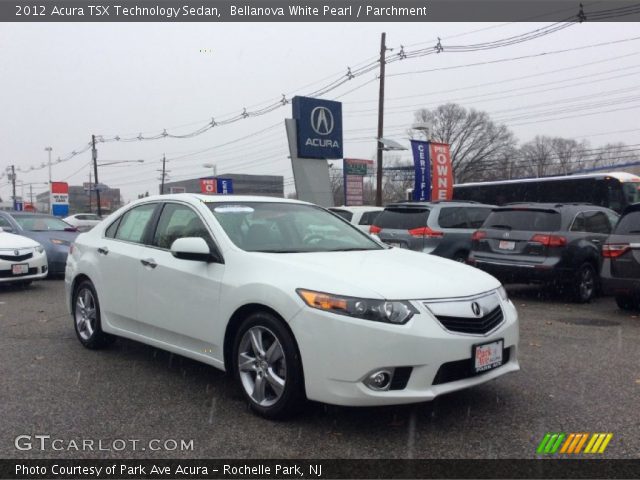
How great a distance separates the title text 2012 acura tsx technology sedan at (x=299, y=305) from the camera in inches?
135

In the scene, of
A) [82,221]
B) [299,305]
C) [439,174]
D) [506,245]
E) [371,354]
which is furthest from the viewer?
[82,221]

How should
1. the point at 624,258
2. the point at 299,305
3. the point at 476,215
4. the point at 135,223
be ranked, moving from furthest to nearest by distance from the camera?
the point at 476,215 → the point at 624,258 → the point at 135,223 → the point at 299,305

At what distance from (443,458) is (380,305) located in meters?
0.91

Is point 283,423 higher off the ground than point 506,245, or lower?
lower

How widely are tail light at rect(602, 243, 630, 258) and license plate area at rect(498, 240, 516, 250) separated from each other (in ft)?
5.10

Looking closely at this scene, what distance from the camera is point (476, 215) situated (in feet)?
36.9

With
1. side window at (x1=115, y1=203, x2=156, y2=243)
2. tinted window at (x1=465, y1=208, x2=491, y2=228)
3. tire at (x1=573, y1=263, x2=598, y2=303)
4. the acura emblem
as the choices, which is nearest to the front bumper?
side window at (x1=115, y1=203, x2=156, y2=243)

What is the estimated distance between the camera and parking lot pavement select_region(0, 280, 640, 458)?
3.42 metres

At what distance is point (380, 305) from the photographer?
345 centimetres

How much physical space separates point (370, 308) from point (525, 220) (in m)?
6.58

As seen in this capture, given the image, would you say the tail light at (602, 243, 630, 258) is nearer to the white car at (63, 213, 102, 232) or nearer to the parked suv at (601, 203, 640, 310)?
the parked suv at (601, 203, 640, 310)

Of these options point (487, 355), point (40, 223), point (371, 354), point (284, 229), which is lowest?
point (487, 355)
